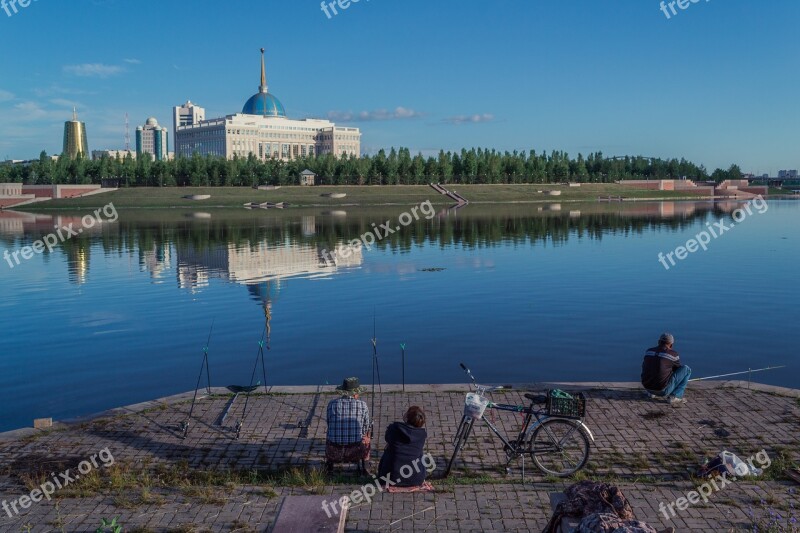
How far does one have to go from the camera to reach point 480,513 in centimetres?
884

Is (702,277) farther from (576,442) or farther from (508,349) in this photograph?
(576,442)

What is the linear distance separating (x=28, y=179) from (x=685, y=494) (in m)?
140

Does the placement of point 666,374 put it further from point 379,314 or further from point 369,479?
point 379,314

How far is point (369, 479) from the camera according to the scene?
996 centimetres

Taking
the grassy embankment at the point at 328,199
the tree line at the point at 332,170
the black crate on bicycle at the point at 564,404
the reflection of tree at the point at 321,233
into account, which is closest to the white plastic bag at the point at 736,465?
the black crate on bicycle at the point at 564,404

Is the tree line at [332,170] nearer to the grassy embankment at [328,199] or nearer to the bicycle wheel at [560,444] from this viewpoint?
the grassy embankment at [328,199]

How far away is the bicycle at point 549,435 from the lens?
1003cm

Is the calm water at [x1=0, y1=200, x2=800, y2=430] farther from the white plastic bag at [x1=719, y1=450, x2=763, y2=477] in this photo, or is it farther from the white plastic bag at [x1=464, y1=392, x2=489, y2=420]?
the white plastic bag at [x1=719, y1=450, x2=763, y2=477]

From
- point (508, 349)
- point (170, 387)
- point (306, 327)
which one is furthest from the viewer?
point (306, 327)

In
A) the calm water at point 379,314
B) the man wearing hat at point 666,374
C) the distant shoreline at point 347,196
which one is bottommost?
the calm water at point 379,314

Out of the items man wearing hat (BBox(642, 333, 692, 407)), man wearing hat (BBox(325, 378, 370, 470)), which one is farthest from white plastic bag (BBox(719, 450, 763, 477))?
man wearing hat (BBox(325, 378, 370, 470))

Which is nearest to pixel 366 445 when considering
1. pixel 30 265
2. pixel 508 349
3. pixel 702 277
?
pixel 508 349

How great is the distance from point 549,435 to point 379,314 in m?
13.8

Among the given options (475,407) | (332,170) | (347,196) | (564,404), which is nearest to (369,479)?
(475,407)
